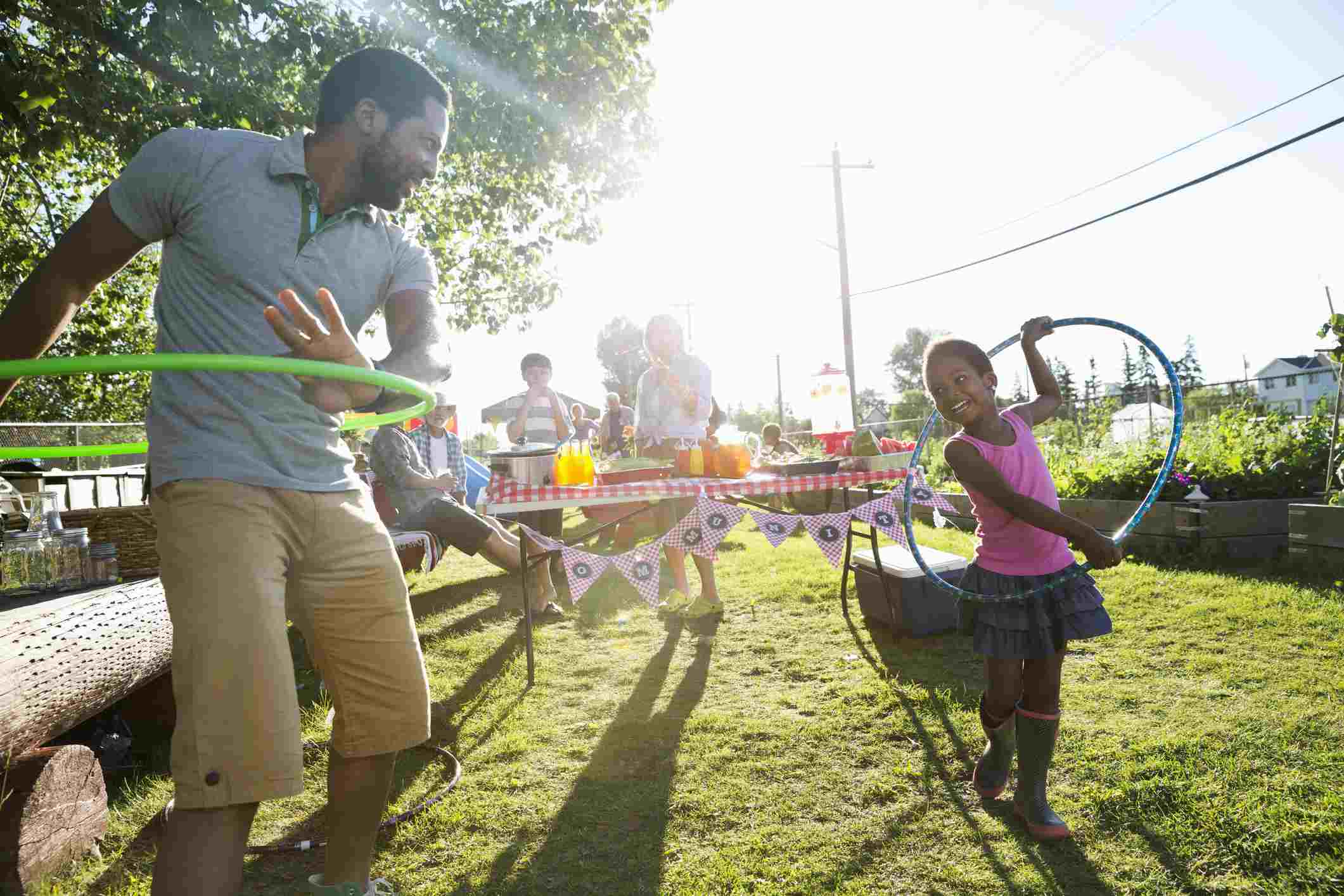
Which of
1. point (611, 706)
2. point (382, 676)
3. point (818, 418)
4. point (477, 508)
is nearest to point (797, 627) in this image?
point (611, 706)

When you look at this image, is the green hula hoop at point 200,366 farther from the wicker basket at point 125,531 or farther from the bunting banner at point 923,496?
the bunting banner at point 923,496

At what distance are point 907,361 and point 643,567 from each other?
285ft

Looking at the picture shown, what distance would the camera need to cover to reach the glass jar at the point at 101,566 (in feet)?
10.7

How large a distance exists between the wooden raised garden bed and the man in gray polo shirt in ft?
19.9

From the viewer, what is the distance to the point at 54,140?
5.30 meters

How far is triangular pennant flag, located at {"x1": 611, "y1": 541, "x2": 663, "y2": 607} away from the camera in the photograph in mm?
4398

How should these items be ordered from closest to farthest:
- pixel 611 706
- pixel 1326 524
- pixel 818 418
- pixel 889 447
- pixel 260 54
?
pixel 611 706 < pixel 1326 524 < pixel 260 54 < pixel 889 447 < pixel 818 418

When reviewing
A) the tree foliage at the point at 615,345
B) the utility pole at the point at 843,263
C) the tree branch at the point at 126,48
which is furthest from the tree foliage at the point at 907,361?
the tree branch at the point at 126,48

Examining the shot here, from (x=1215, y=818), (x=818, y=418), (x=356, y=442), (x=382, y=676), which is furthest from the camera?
(x=356, y=442)

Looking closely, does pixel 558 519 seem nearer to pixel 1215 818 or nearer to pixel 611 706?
pixel 611 706

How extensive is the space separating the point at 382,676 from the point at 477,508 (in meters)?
2.77

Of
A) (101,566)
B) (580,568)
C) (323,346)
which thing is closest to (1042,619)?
(323,346)

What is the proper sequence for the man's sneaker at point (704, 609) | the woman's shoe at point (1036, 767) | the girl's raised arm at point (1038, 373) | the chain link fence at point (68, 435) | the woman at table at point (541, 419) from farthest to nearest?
the chain link fence at point (68, 435), the woman at table at point (541, 419), the man's sneaker at point (704, 609), the girl's raised arm at point (1038, 373), the woman's shoe at point (1036, 767)

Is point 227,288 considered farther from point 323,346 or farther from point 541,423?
point 541,423
